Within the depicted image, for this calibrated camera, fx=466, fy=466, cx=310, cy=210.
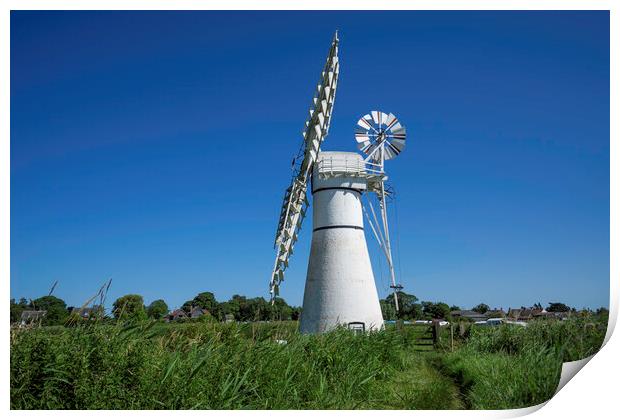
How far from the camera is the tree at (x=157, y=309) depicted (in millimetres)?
5166

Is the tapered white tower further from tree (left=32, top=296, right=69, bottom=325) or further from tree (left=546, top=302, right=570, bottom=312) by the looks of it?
tree (left=32, top=296, right=69, bottom=325)

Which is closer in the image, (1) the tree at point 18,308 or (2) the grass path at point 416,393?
(1) the tree at point 18,308

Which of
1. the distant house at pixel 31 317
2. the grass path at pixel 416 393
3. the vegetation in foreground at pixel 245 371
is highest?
the distant house at pixel 31 317

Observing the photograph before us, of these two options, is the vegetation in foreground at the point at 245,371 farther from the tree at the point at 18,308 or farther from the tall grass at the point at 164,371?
the tree at the point at 18,308

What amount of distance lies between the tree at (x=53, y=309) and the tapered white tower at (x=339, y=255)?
27.5 feet

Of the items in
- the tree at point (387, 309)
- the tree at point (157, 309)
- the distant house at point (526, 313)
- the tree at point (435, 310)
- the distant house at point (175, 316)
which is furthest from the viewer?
the tree at point (435, 310)

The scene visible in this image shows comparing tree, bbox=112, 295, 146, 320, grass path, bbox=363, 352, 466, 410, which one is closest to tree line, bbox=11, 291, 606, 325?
tree, bbox=112, 295, 146, 320

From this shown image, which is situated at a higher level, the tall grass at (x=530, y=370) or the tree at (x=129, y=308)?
the tree at (x=129, y=308)

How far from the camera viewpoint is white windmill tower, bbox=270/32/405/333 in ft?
41.3

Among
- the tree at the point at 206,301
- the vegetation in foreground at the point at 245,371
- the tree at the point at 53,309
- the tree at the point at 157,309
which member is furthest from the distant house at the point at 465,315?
the tree at the point at 53,309

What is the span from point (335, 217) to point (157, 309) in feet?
27.4

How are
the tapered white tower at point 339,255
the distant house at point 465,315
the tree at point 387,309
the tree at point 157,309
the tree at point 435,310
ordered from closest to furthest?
the tree at point 157,309 < the tapered white tower at point 339,255 < the distant house at point 465,315 < the tree at point 387,309 < the tree at point 435,310

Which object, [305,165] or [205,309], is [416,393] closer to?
[205,309]
